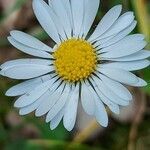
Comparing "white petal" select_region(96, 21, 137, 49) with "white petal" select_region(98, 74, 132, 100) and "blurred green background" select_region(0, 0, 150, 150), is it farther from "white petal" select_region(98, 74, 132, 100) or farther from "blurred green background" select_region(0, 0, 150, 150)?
"blurred green background" select_region(0, 0, 150, 150)

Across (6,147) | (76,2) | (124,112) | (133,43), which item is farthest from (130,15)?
(6,147)

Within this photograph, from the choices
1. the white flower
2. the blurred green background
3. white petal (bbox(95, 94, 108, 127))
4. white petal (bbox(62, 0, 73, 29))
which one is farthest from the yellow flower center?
the blurred green background

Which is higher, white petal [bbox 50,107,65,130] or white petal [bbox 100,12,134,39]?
white petal [bbox 100,12,134,39]

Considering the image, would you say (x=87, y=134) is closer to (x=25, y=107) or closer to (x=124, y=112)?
(x=124, y=112)

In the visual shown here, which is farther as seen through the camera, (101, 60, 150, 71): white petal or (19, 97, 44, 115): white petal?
(19, 97, 44, 115): white petal

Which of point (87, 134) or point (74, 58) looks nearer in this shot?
point (74, 58)

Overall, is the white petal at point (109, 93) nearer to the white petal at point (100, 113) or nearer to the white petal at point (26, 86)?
the white petal at point (100, 113)

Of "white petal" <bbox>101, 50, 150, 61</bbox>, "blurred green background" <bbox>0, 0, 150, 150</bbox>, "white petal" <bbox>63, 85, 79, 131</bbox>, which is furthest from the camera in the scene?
"blurred green background" <bbox>0, 0, 150, 150</bbox>
